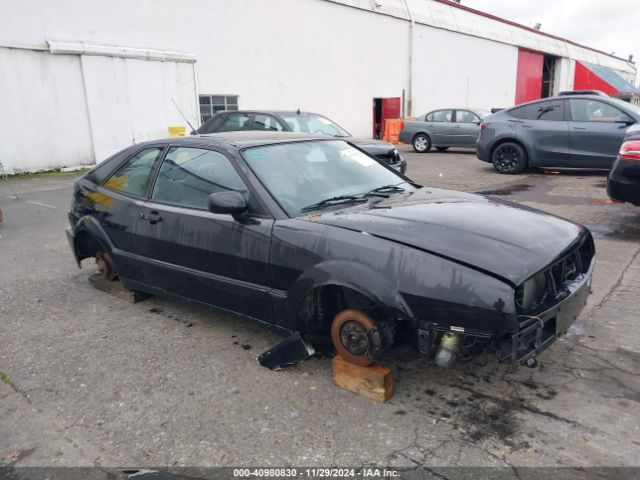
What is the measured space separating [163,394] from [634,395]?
265 centimetres

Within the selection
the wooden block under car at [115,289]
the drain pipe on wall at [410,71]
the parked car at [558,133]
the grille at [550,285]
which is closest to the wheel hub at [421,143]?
the parked car at [558,133]

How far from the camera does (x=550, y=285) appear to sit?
2.67 m

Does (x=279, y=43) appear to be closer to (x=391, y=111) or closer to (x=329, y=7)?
(x=329, y=7)

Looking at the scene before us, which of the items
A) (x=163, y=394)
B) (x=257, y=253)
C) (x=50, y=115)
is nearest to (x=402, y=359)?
(x=257, y=253)

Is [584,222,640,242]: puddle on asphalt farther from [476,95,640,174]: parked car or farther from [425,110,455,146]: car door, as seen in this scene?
[425,110,455,146]: car door

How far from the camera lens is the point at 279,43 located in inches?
695

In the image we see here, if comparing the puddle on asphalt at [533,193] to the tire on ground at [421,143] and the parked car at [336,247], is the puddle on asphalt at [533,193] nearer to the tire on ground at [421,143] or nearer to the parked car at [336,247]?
the parked car at [336,247]

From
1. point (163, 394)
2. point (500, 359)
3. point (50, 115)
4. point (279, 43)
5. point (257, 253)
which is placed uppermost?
point (279, 43)

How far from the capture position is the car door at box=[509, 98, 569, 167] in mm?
9914

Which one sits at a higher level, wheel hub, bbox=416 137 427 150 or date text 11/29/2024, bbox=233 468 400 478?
wheel hub, bbox=416 137 427 150

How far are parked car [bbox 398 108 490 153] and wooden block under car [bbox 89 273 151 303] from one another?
13.2 metres

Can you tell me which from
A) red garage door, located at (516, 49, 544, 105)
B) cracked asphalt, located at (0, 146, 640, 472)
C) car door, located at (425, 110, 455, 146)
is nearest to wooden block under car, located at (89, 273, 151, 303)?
cracked asphalt, located at (0, 146, 640, 472)

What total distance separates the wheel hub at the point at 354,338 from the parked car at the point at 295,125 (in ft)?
20.1

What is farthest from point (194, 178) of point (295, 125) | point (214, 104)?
point (214, 104)
